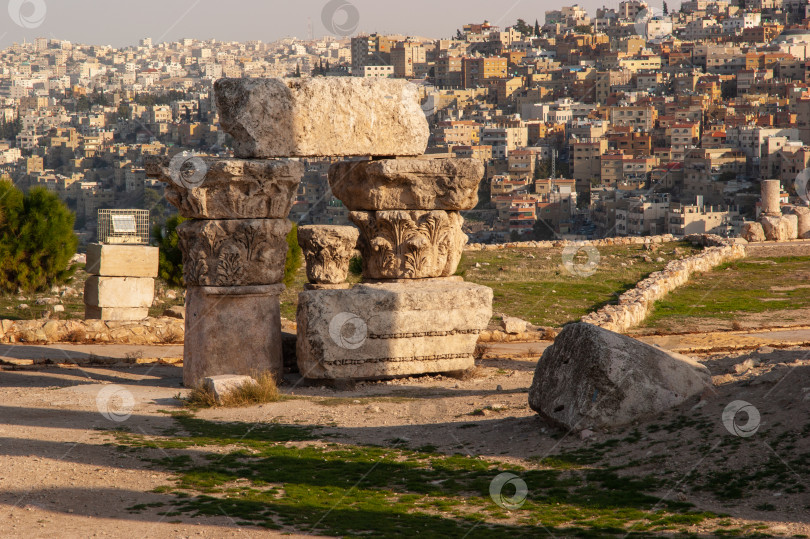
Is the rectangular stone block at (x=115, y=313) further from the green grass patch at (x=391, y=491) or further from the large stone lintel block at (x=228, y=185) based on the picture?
the green grass patch at (x=391, y=491)

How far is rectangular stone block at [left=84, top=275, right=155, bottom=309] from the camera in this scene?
56.4 feet

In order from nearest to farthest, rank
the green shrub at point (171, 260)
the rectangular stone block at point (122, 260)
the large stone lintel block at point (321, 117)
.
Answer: the large stone lintel block at point (321, 117), the rectangular stone block at point (122, 260), the green shrub at point (171, 260)

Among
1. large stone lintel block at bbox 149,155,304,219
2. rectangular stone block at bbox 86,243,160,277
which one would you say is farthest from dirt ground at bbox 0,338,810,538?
rectangular stone block at bbox 86,243,160,277

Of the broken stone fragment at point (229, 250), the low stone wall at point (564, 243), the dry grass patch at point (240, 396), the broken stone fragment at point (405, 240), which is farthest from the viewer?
the low stone wall at point (564, 243)

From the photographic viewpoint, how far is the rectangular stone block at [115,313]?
56.5 feet

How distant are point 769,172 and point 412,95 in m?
92.2

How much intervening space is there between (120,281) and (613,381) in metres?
11.5

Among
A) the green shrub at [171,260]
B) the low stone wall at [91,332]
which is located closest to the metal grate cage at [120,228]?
the green shrub at [171,260]

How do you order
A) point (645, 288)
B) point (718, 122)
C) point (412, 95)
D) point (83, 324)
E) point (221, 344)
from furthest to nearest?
point (718, 122) < point (645, 288) < point (83, 324) < point (412, 95) < point (221, 344)

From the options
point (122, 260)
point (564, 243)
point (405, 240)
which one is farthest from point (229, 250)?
point (564, 243)

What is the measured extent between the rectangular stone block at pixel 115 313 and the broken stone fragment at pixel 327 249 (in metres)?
5.47

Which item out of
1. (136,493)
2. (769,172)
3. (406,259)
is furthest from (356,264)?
(769,172)

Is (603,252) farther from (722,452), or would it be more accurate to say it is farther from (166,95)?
(166,95)

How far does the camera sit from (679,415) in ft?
26.2
